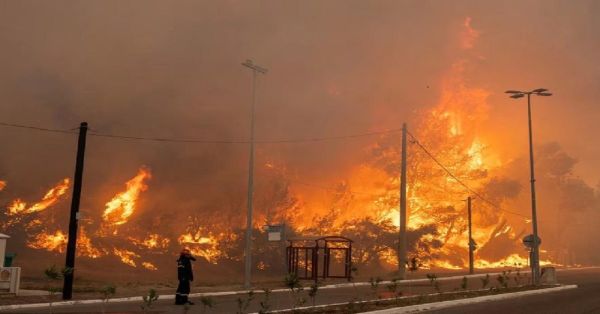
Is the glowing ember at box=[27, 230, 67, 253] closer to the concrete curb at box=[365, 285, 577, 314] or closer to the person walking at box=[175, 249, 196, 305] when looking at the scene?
the person walking at box=[175, 249, 196, 305]

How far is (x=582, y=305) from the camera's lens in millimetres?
16516

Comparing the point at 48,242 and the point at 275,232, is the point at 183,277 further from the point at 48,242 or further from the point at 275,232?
the point at 48,242

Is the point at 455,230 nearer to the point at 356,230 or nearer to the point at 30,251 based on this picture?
the point at 356,230

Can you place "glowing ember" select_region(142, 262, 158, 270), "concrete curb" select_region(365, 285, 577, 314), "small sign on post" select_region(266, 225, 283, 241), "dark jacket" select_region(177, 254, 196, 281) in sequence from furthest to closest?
"glowing ember" select_region(142, 262, 158, 270) → "small sign on post" select_region(266, 225, 283, 241) → "dark jacket" select_region(177, 254, 196, 281) → "concrete curb" select_region(365, 285, 577, 314)

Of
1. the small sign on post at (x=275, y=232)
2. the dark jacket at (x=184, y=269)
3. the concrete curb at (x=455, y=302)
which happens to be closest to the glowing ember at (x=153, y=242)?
the small sign on post at (x=275, y=232)

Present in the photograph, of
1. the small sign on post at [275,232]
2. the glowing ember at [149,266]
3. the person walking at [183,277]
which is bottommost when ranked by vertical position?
the glowing ember at [149,266]

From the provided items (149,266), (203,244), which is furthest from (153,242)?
(149,266)

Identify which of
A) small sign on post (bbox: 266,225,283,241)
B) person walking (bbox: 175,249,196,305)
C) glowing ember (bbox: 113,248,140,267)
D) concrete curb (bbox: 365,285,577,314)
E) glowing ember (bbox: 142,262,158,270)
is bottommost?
glowing ember (bbox: 142,262,158,270)

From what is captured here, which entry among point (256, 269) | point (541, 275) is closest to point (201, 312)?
point (541, 275)

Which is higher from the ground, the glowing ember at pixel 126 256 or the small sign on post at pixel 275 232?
the small sign on post at pixel 275 232

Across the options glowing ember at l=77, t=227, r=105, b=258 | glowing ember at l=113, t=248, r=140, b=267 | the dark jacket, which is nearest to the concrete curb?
the dark jacket

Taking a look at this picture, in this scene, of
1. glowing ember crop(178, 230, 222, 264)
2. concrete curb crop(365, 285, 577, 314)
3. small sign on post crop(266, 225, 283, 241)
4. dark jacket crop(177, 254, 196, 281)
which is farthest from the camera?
glowing ember crop(178, 230, 222, 264)

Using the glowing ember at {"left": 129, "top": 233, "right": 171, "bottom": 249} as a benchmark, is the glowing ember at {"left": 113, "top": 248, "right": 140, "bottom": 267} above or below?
below

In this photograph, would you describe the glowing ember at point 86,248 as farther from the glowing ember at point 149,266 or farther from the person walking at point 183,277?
the person walking at point 183,277
